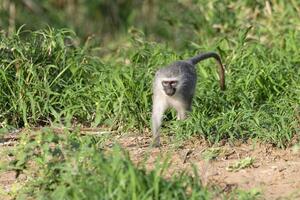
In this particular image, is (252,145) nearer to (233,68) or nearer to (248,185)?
(248,185)

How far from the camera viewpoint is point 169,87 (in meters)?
6.91

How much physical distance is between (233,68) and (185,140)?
1666 millimetres

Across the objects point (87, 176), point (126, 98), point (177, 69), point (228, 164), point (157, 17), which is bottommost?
point (228, 164)

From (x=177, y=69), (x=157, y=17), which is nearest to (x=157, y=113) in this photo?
(x=177, y=69)

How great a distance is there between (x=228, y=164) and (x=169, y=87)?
38.1 inches

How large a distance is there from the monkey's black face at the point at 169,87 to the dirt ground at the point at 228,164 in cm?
34

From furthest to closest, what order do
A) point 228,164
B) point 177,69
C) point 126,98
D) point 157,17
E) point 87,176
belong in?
point 157,17 → point 126,98 → point 177,69 → point 228,164 → point 87,176

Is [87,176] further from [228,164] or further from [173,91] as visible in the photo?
[173,91]

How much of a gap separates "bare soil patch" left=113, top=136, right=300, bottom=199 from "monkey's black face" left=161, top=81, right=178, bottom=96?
39 centimetres

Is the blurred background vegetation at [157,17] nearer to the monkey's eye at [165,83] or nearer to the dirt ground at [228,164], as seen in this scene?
the monkey's eye at [165,83]

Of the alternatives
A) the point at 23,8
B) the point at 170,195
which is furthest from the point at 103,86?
the point at 23,8

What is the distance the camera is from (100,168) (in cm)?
504

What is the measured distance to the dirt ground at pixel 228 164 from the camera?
18.6ft

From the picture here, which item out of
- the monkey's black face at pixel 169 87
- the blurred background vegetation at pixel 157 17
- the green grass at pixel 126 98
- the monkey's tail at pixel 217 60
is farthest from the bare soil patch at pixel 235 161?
the blurred background vegetation at pixel 157 17
